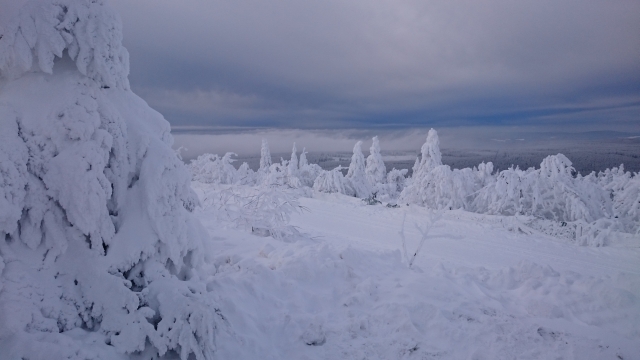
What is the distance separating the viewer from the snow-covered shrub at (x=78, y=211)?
3.41 meters

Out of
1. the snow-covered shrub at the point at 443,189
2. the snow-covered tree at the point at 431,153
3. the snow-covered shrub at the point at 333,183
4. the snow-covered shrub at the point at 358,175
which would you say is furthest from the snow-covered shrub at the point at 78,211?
the snow-covered shrub at the point at 358,175

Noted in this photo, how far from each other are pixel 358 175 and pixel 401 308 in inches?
1189

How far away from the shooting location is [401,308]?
219 inches

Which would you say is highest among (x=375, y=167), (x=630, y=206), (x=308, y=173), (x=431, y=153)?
(x=431, y=153)

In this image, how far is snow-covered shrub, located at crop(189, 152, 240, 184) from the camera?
3438 centimetres

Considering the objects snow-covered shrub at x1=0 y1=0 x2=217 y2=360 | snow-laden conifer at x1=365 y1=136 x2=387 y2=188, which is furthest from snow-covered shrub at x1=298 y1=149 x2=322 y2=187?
snow-covered shrub at x1=0 y1=0 x2=217 y2=360

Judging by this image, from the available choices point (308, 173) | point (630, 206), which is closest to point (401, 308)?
point (630, 206)

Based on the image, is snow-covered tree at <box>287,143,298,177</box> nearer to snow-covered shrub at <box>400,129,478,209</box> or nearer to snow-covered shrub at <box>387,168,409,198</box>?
snow-covered shrub at <box>387,168,409,198</box>

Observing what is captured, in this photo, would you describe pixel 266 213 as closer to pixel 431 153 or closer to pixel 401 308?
pixel 401 308

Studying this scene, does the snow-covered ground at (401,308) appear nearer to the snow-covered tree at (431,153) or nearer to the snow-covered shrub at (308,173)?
the snow-covered tree at (431,153)

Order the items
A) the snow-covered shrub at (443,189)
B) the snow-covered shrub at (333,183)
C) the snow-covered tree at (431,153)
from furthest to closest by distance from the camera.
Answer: the snow-covered shrub at (333,183) → the snow-covered tree at (431,153) → the snow-covered shrub at (443,189)

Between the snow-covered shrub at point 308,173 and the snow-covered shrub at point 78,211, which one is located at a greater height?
the snow-covered shrub at point 78,211

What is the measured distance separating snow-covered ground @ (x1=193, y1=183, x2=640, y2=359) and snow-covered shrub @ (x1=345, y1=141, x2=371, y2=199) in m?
24.9

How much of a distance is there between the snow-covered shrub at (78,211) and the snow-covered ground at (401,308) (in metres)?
0.94
